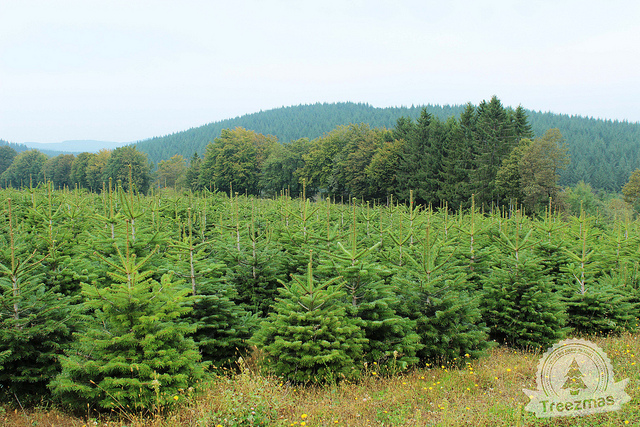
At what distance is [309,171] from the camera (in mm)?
63375

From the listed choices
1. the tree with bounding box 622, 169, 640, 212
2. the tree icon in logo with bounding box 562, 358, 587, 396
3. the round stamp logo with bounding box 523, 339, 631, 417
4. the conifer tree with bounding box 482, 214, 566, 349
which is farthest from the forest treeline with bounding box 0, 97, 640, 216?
the tree icon in logo with bounding box 562, 358, 587, 396

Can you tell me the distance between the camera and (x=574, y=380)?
6234 mm

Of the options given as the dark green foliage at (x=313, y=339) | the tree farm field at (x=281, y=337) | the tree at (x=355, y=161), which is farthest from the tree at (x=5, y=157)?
the dark green foliage at (x=313, y=339)

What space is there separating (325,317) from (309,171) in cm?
5795

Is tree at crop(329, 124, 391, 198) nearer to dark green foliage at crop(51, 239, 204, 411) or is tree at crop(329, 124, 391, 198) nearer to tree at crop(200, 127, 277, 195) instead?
tree at crop(200, 127, 277, 195)

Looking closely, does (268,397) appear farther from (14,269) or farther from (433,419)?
(14,269)

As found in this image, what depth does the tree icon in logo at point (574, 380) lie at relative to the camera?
588cm

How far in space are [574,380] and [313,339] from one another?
4290 mm

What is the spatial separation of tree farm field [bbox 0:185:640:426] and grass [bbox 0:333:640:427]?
3 centimetres

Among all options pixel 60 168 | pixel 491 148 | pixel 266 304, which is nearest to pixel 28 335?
pixel 266 304

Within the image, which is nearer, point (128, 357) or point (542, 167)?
point (128, 357)

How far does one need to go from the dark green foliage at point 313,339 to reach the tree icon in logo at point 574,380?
3248 mm

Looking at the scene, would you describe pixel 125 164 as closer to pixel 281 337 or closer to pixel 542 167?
pixel 542 167

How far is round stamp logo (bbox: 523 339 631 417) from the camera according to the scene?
533 centimetres
